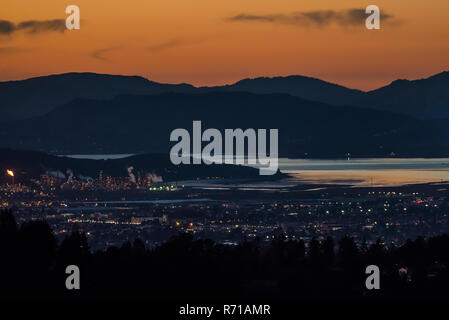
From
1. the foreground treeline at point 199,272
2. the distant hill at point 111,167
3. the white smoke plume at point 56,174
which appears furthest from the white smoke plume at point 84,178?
the foreground treeline at point 199,272

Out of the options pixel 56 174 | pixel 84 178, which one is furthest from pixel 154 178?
pixel 56 174

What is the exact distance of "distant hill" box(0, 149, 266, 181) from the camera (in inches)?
5782

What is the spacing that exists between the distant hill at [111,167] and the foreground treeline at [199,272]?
104 metres

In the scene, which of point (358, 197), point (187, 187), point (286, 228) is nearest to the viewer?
point (286, 228)

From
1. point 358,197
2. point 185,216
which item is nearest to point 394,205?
point 358,197

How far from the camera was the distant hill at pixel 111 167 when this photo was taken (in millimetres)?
146875

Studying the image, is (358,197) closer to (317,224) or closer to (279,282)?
(317,224)

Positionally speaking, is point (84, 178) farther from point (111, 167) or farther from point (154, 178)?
point (154, 178)

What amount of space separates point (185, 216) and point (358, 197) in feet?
118

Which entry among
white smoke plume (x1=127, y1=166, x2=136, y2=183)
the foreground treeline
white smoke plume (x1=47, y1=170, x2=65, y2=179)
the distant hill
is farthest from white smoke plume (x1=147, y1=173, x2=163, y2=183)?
the foreground treeline

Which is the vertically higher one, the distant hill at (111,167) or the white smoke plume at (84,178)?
the distant hill at (111,167)

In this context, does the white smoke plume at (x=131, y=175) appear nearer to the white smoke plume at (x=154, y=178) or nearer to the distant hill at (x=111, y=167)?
the distant hill at (x=111, y=167)

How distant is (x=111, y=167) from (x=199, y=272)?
414ft
